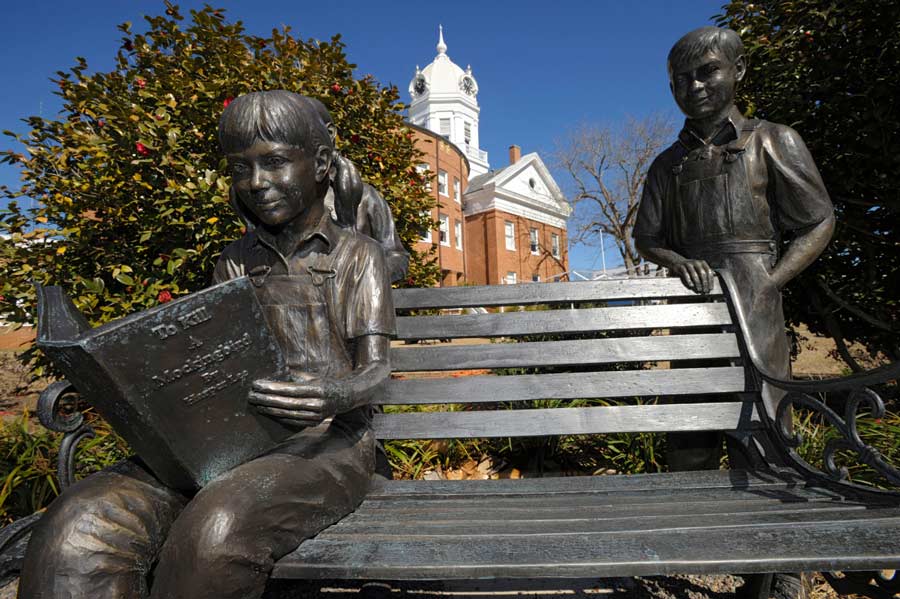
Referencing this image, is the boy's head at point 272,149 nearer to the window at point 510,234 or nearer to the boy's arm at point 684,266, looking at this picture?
the boy's arm at point 684,266

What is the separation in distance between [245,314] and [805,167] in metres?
2.43

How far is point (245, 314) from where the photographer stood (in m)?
1.41

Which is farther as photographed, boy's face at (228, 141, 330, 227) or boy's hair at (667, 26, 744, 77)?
boy's hair at (667, 26, 744, 77)

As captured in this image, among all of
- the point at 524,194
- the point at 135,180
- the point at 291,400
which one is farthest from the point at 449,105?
the point at 291,400

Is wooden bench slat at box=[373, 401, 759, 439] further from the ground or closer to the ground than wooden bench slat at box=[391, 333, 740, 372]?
closer to the ground

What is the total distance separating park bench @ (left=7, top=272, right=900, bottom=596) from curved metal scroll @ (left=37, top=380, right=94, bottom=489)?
0.03ft

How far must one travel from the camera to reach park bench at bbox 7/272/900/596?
129 centimetres

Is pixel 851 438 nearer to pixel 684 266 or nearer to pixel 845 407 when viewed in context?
pixel 845 407

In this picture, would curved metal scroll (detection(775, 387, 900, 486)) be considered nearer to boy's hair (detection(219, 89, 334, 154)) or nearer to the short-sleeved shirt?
the short-sleeved shirt

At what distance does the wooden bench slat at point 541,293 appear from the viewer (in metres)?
2.42

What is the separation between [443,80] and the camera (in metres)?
43.2

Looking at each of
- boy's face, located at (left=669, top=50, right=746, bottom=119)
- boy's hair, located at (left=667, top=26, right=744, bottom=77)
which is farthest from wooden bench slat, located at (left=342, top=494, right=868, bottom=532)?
boy's hair, located at (left=667, top=26, right=744, bottom=77)

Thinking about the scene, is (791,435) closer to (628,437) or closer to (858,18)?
(628,437)

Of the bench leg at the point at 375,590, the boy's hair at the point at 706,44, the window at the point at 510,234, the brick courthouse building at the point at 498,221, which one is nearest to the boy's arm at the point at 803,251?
the boy's hair at the point at 706,44
